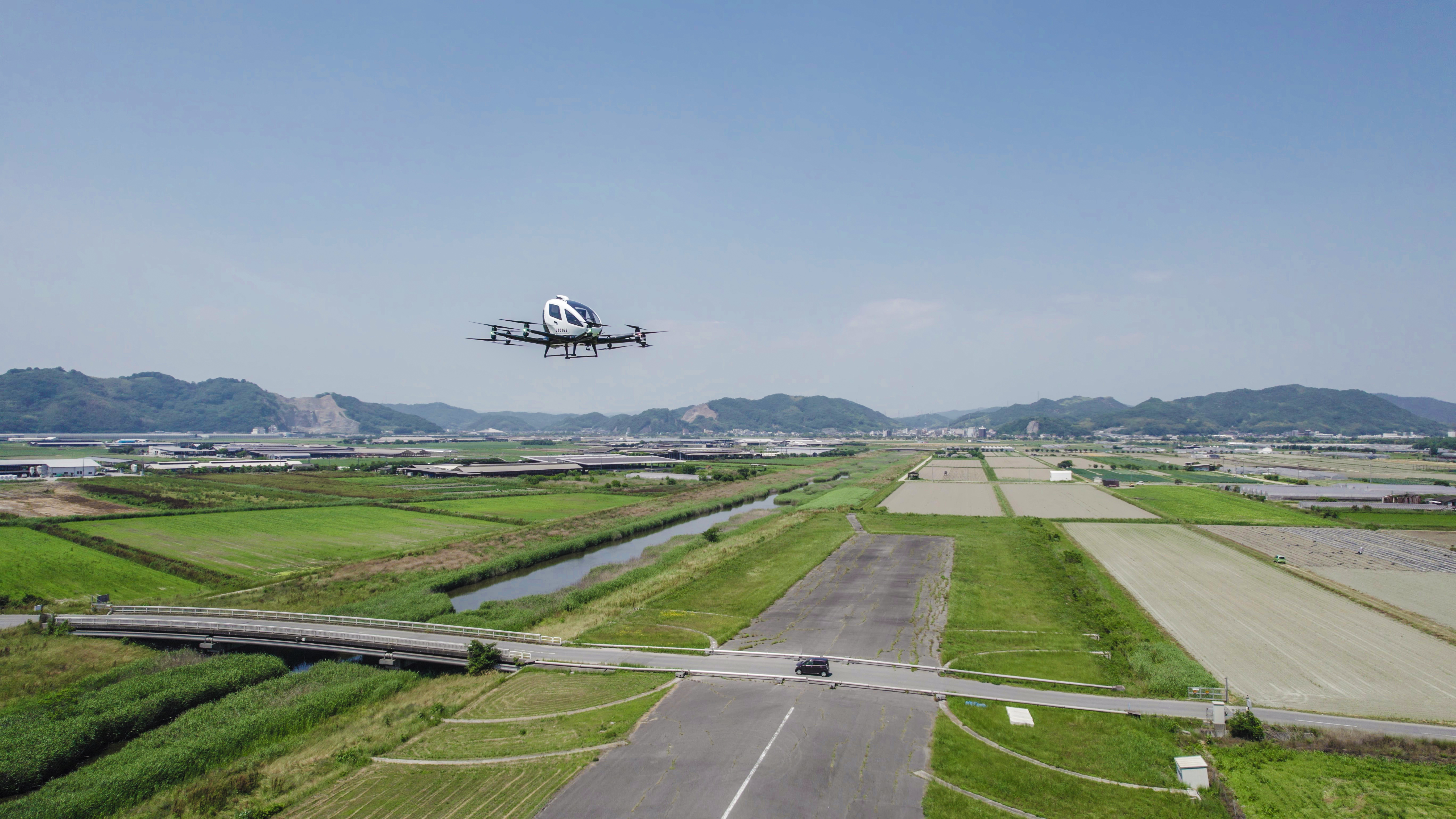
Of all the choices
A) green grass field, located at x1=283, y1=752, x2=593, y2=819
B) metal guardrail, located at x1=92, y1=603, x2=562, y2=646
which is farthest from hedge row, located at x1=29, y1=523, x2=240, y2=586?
green grass field, located at x1=283, y1=752, x2=593, y2=819

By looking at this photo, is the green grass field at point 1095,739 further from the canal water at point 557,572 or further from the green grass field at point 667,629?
the canal water at point 557,572

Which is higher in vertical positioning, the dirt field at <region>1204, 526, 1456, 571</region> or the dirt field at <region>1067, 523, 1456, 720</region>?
the dirt field at <region>1204, 526, 1456, 571</region>

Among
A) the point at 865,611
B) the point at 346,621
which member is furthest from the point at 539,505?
the point at 865,611

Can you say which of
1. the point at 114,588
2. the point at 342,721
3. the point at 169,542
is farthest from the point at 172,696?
the point at 169,542

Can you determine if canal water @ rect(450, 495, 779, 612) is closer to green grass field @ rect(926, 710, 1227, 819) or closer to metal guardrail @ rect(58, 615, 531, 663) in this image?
metal guardrail @ rect(58, 615, 531, 663)

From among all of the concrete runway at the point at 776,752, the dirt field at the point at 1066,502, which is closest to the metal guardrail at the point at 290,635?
the concrete runway at the point at 776,752
